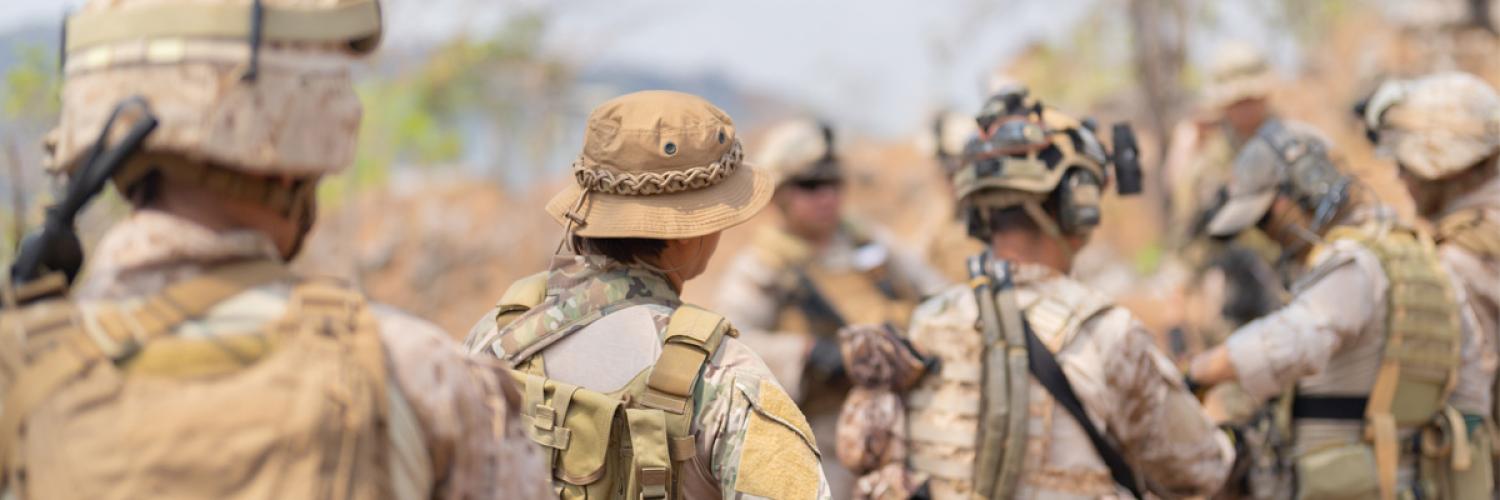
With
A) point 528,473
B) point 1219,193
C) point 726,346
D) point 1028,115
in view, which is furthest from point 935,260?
point 528,473

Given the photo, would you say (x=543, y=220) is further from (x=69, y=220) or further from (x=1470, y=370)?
(x=69, y=220)

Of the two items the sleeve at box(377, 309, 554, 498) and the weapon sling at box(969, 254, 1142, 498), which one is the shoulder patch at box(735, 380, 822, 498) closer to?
the sleeve at box(377, 309, 554, 498)

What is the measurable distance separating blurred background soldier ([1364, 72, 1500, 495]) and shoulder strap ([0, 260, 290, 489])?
183 inches

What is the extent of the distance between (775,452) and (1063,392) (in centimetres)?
131

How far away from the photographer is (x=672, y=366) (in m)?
2.86

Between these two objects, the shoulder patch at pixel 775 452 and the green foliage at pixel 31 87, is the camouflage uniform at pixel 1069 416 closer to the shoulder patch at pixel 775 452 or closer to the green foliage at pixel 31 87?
the shoulder patch at pixel 775 452

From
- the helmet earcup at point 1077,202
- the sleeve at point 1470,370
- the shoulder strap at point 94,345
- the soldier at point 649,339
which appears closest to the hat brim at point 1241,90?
the sleeve at point 1470,370

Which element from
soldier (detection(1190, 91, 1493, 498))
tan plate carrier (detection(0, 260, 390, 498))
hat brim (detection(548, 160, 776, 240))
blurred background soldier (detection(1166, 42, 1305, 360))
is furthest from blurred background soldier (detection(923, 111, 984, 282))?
tan plate carrier (detection(0, 260, 390, 498))

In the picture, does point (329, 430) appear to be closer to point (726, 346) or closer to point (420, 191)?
point (726, 346)

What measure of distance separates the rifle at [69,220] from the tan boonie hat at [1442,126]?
15.4 ft

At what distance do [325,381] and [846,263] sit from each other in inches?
206

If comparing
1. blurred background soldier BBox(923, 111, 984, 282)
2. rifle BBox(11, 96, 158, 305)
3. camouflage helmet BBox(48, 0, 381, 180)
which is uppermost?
camouflage helmet BBox(48, 0, 381, 180)

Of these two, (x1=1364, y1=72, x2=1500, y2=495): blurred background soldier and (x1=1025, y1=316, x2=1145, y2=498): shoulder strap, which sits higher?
(x1=1364, y1=72, x2=1500, y2=495): blurred background soldier

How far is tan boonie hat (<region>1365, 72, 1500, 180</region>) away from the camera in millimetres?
5090
